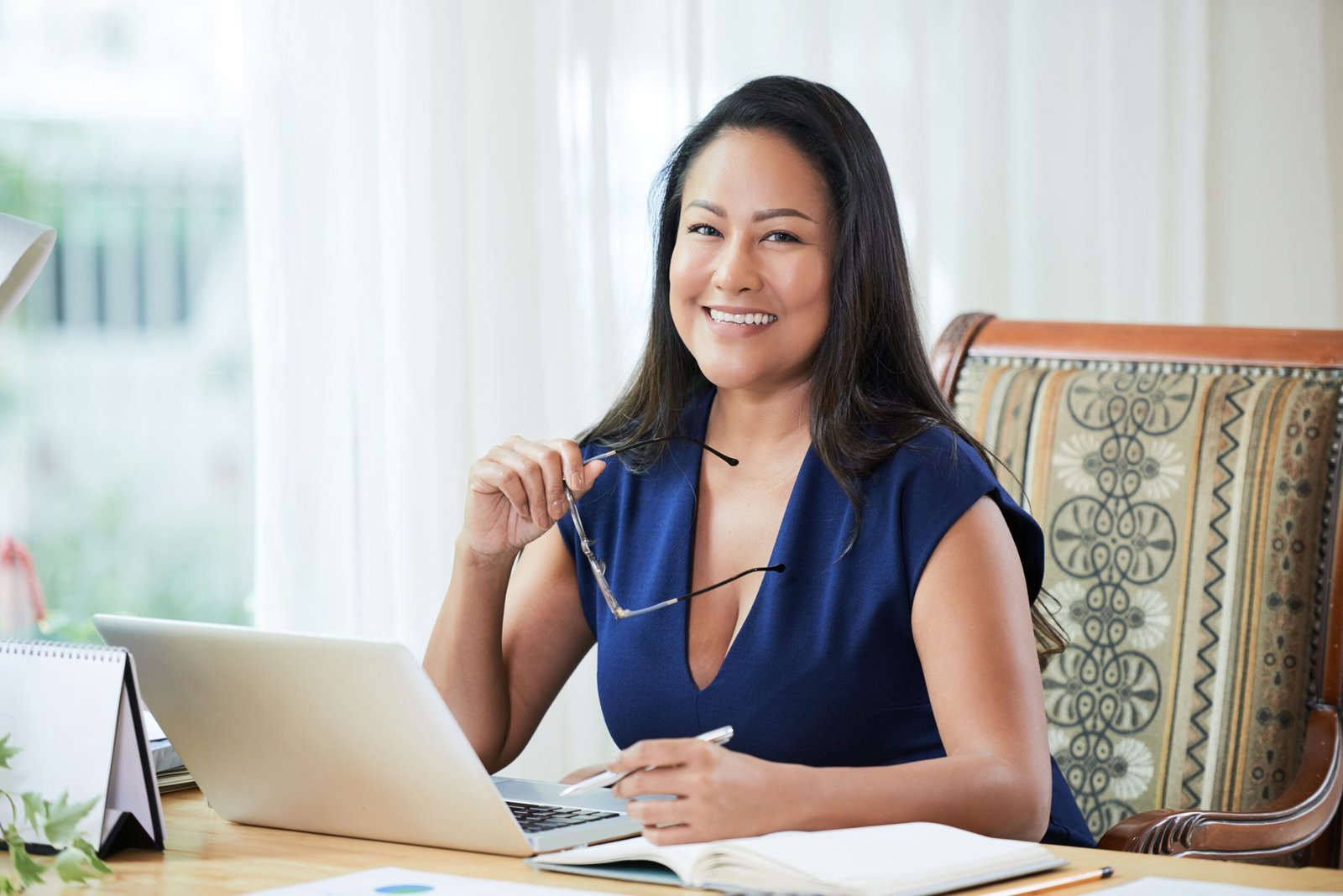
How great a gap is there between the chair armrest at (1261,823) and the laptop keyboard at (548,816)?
55 cm

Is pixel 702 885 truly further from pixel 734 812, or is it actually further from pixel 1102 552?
pixel 1102 552

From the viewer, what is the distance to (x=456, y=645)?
156 centimetres

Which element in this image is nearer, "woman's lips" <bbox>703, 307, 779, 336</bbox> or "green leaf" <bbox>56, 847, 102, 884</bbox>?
"green leaf" <bbox>56, 847, 102, 884</bbox>

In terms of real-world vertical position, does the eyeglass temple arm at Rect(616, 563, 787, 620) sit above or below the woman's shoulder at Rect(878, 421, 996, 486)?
below

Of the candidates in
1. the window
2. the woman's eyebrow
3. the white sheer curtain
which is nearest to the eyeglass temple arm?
the woman's eyebrow

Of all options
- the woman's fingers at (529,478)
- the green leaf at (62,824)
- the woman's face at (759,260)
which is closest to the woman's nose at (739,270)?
the woman's face at (759,260)

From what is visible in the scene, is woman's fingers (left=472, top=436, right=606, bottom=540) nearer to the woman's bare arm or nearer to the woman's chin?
the woman's bare arm

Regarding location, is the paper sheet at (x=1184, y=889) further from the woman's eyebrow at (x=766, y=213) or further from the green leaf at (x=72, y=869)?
the woman's eyebrow at (x=766, y=213)

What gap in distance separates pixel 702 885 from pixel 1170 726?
0.97 metres

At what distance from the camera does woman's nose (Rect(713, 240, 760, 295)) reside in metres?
1.50

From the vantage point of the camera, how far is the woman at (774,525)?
1.38 metres

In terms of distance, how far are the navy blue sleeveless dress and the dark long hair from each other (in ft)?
0.13

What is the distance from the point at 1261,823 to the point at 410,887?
938mm

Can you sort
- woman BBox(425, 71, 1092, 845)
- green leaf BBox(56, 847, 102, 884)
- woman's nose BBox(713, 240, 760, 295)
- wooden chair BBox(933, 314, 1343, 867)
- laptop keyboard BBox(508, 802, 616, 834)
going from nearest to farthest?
green leaf BBox(56, 847, 102, 884)
laptop keyboard BBox(508, 802, 616, 834)
woman BBox(425, 71, 1092, 845)
woman's nose BBox(713, 240, 760, 295)
wooden chair BBox(933, 314, 1343, 867)
